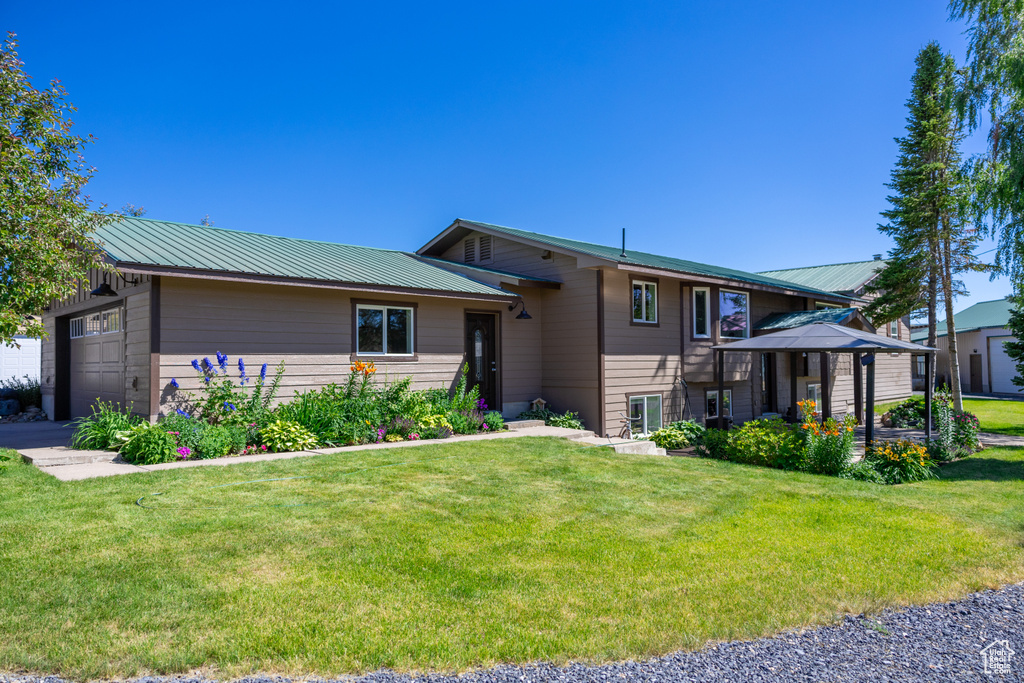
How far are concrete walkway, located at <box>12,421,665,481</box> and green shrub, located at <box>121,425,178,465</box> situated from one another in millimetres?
158

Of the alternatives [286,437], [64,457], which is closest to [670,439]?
[286,437]

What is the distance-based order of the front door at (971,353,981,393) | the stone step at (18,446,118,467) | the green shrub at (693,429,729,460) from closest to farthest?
the stone step at (18,446,118,467)
the green shrub at (693,429,729,460)
the front door at (971,353,981,393)

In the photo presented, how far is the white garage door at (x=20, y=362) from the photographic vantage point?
703 inches

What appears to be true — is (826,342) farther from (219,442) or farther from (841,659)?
(219,442)

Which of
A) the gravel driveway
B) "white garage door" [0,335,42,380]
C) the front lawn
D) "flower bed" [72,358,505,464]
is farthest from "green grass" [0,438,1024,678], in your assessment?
"white garage door" [0,335,42,380]

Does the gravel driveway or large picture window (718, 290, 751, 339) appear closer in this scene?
the gravel driveway

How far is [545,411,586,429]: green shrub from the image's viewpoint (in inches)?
521

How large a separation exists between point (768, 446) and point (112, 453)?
9915 millimetres

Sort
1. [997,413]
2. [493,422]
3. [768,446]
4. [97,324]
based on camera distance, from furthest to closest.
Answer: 1. [997,413]
2. [97,324]
3. [493,422]
4. [768,446]

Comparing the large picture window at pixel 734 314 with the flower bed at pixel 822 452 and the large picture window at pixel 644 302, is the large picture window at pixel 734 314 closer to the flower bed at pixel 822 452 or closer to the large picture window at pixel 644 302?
the large picture window at pixel 644 302

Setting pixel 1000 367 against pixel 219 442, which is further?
pixel 1000 367

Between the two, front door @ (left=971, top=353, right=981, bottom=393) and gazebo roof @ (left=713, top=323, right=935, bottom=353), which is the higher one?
gazebo roof @ (left=713, top=323, right=935, bottom=353)

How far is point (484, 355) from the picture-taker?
45.2ft

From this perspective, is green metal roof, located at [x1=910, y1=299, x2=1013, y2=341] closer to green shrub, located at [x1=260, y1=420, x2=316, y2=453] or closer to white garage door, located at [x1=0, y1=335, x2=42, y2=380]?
green shrub, located at [x1=260, y1=420, x2=316, y2=453]
